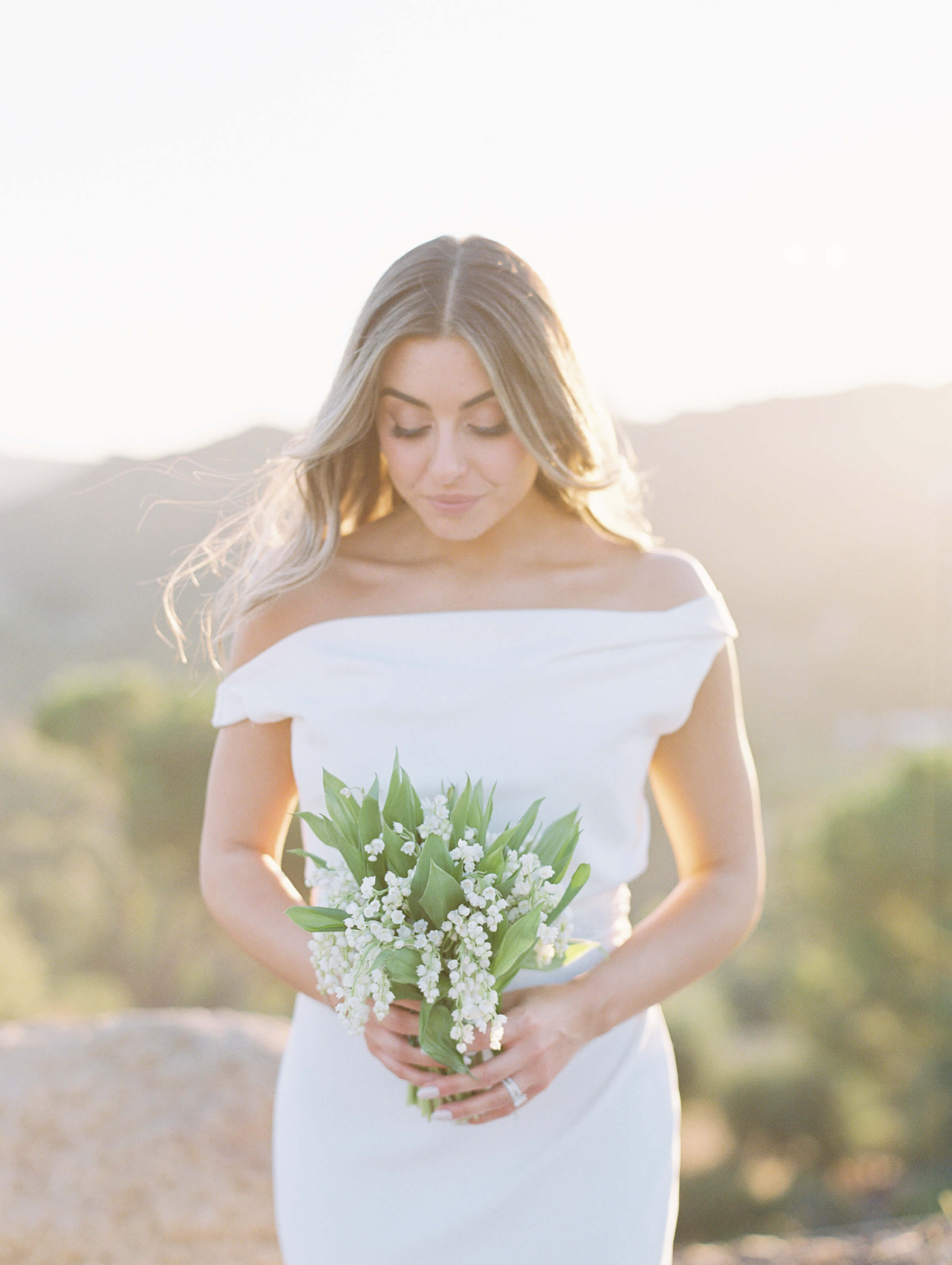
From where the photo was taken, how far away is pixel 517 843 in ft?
5.79

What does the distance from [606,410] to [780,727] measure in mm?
33258

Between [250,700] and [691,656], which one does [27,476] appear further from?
[691,656]

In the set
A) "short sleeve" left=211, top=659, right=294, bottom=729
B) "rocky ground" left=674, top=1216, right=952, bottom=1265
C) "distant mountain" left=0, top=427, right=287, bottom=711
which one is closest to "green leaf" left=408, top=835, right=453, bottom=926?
"short sleeve" left=211, top=659, right=294, bottom=729

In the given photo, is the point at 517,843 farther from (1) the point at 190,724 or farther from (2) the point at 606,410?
(1) the point at 190,724

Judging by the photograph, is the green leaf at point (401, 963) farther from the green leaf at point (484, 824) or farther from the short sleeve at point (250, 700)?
the short sleeve at point (250, 700)

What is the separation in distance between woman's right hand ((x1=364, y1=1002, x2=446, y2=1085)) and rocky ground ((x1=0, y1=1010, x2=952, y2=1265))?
2.36m

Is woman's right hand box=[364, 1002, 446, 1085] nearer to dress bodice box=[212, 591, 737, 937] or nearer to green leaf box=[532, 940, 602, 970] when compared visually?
green leaf box=[532, 940, 602, 970]

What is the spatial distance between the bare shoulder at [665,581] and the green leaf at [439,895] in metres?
0.88

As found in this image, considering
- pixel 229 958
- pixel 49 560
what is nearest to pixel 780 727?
pixel 229 958

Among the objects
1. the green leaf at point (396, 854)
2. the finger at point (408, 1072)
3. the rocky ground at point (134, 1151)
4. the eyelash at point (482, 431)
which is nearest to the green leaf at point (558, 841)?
the green leaf at point (396, 854)

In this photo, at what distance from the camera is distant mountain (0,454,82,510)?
67.6ft

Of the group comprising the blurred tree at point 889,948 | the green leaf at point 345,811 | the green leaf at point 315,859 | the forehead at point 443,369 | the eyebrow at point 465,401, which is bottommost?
the blurred tree at point 889,948

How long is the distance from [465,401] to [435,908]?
949mm

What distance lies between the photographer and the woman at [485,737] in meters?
2.07
